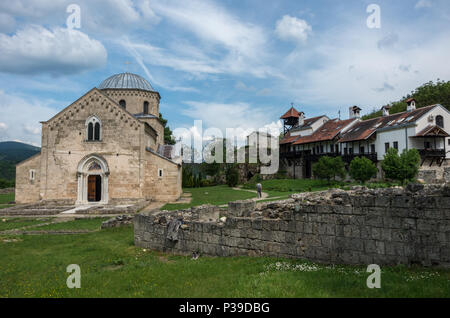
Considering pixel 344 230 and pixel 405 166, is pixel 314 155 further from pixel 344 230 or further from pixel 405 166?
pixel 344 230

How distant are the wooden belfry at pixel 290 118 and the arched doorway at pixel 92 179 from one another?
38.0 meters

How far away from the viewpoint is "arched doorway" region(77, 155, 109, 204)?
26.5 meters

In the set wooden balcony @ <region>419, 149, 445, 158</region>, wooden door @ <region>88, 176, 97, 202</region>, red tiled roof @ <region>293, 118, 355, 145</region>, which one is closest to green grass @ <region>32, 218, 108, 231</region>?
wooden door @ <region>88, 176, 97, 202</region>

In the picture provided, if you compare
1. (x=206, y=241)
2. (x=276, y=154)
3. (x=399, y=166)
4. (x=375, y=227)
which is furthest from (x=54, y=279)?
(x=276, y=154)

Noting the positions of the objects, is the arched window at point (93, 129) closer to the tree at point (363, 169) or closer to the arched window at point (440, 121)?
the tree at point (363, 169)

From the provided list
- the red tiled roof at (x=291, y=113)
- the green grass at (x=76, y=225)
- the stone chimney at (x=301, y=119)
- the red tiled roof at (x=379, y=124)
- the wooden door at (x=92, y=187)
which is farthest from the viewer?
the red tiled roof at (x=291, y=113)

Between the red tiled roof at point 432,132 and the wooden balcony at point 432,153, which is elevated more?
the red tiled roof at point 432,132

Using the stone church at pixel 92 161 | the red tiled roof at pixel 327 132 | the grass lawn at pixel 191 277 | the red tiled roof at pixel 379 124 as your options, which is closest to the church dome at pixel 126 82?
the stone church at pixel 92 161

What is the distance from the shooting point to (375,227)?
705cm

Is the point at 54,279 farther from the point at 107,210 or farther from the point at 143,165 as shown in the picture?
the point at 143,165

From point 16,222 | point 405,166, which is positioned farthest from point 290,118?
point 16,222

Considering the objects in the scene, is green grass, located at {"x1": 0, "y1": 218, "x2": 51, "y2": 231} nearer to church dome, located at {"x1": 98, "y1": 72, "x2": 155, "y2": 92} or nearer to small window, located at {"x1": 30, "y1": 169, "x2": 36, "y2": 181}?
small window, located at {"x1": 30, "y1": 169, "x2": 36, "y2": 181}

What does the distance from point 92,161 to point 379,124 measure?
34.4m

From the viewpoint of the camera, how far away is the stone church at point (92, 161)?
1045 inches
